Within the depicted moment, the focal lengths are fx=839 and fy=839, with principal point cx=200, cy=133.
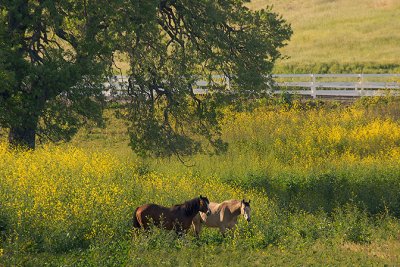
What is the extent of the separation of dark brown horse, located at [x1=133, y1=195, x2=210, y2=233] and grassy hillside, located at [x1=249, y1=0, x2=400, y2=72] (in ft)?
144

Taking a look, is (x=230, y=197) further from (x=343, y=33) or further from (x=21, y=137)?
(x=343, y=33)

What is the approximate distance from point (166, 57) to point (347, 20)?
58.2m

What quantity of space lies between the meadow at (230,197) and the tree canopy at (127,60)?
1.32 metres

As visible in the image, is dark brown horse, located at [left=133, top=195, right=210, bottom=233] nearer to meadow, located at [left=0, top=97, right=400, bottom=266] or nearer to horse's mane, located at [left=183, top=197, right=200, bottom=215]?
horse's mane, located at [left=183, top=197, right=200, bottom=215]

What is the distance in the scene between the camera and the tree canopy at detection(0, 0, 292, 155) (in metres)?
26.0

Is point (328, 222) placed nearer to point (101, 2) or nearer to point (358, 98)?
point (101, 2)

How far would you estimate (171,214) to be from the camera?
808 inches

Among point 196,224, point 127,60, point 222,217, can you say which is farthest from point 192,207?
point 127,60

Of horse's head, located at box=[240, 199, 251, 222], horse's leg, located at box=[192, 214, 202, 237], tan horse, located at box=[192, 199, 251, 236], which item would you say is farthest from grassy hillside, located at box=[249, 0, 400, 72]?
horse's leg, located at box=[192, 214, 202, 237]

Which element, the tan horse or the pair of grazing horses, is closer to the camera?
the pair of grazing horses

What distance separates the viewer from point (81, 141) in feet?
127

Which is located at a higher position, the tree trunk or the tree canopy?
the tree canopy

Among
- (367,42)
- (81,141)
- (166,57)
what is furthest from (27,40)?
(367,42)

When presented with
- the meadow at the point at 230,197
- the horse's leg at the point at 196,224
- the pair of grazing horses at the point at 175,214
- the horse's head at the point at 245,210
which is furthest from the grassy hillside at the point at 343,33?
the pair of grazing horses at the point at 175,214
